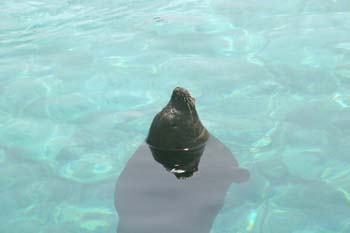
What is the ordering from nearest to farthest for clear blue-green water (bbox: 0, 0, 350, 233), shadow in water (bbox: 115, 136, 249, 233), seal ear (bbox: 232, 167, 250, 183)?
shadow in water (bbox: 115, 136, 249, 233) < clear blue-green water (bbox: 0, 0, 350, 233) < seal ear (bbox: 232, 167, 250, 183)

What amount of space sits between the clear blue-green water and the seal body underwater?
157mm

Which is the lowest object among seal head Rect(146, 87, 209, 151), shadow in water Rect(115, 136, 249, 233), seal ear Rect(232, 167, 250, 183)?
seal ear Rect(232, 167, 250, 183)

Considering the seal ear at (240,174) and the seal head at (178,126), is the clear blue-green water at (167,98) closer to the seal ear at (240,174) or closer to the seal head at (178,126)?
the seal ear at (240,174)

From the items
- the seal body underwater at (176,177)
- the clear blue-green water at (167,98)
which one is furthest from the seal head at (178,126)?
the clear blue-green water at (167,98)

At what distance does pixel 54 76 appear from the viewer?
28.9ft

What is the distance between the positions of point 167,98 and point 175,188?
2.35m

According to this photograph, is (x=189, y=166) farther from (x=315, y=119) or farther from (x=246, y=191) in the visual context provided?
(x=315, y=119)

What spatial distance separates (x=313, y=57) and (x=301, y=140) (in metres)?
2.53

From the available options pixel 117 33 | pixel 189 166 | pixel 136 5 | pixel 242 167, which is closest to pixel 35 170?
pixel 189 166

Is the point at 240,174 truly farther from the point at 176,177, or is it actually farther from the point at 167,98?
the point at 167,98

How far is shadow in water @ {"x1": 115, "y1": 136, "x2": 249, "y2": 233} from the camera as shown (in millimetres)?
5367

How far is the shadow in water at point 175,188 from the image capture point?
5.37 meters

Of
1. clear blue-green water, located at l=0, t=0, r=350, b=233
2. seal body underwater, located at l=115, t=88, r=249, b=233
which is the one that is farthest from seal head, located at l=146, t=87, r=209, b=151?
clear blue-green water, located at l=0, t=0, r=350, b=233

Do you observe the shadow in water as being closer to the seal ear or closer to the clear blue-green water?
the seal ear
